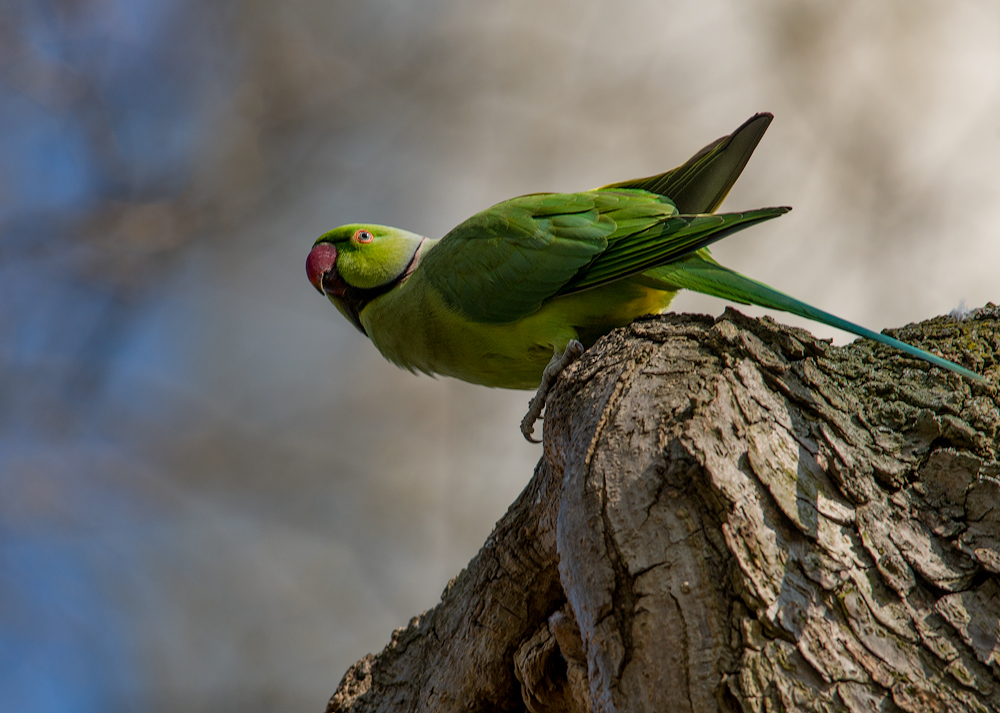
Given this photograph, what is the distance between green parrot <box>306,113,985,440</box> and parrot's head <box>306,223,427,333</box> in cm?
24

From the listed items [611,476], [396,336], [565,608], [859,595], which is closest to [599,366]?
[611,476]

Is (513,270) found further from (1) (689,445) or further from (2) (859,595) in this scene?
(2) (859,595)

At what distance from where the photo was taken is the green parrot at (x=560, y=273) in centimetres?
249

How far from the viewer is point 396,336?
3.20 meters

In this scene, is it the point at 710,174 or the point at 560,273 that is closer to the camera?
the point at 560,273

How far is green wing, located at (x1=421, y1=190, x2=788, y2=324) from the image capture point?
98.1 inches

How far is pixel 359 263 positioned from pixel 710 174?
1.59 m

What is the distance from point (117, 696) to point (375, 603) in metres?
1.97

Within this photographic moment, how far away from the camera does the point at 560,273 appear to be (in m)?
2.64

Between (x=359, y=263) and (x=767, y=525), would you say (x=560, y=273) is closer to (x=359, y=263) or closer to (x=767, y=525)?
(x=359, y=263)

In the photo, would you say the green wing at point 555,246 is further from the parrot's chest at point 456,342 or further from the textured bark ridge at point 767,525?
the textured bark ridge at point 767,525

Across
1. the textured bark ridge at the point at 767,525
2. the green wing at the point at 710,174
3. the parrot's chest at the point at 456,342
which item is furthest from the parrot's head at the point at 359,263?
the textured bark ridge at the point at 767,525

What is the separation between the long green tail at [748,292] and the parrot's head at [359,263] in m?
1.35

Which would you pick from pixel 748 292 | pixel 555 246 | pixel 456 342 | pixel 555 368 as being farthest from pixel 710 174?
pixel 456 342
